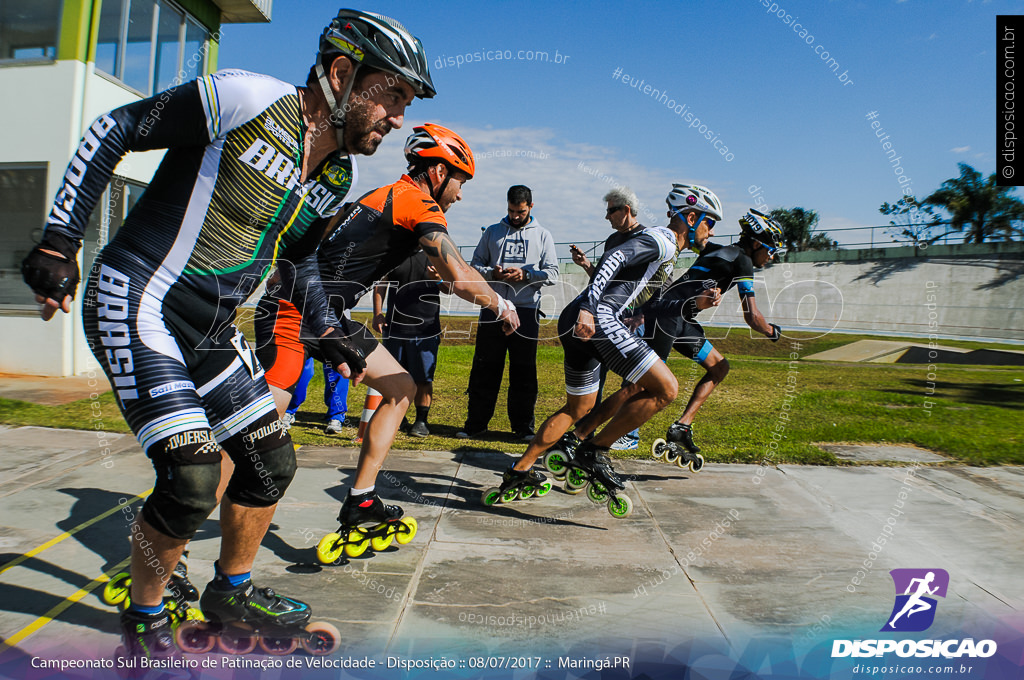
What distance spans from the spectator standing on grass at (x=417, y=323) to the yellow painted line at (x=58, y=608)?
357cm

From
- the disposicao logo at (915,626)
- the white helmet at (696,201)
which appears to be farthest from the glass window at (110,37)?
the disposicao logo at (915,626)

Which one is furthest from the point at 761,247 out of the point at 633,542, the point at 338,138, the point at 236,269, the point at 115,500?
the point at 115,500

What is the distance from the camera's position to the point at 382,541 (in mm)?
3346

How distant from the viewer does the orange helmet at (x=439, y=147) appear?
12.0 ft

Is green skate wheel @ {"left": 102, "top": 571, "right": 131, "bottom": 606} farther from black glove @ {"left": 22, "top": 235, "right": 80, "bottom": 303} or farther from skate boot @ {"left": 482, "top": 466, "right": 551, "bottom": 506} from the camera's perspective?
skate boot @ {"left": 482, "top": 466, "right": 551, "bottom": 506}

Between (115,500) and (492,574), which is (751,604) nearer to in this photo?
(492,574)

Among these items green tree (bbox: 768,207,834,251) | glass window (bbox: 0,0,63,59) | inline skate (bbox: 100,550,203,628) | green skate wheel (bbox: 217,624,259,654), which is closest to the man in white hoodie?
inline skate (bbox: 100,550,203,628)

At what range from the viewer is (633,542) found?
3.65m

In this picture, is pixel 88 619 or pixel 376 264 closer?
pixel 88 619

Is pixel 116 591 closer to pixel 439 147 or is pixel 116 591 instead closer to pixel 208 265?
pixel 208 265

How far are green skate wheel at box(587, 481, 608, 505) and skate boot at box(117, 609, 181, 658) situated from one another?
2.67 m

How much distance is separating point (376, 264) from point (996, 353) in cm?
1898

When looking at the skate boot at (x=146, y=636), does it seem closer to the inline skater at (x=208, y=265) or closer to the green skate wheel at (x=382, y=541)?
the inline skater at (x=208, y=265)

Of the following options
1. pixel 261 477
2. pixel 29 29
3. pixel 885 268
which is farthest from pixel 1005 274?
pixel 261 477
